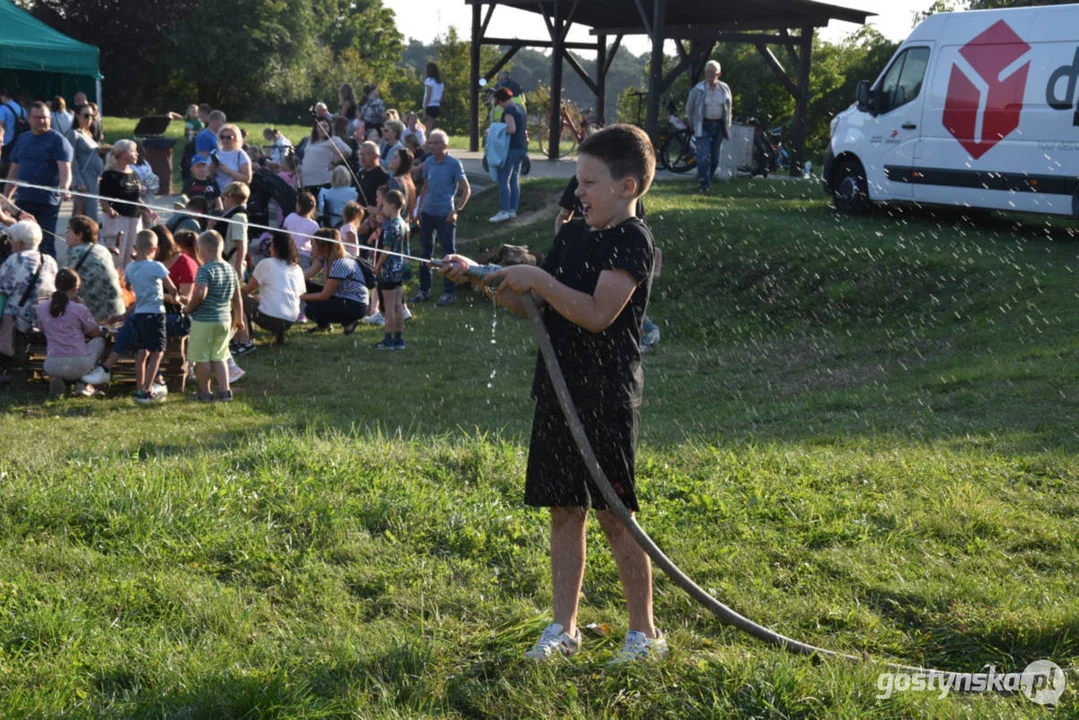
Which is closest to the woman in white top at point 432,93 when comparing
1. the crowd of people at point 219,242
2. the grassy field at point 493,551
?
the crowd of people at point 219,242

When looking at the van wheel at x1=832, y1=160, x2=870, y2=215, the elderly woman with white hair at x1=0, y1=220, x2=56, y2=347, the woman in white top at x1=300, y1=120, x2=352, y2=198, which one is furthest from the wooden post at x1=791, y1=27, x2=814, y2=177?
the elderly woman with white hair at x1=0, y1=220, x2=56, y2=347

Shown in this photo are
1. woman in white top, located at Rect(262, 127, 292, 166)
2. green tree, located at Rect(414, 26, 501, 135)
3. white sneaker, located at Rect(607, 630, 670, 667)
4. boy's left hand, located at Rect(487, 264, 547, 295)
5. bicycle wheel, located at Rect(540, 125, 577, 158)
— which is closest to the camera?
boy's left hand, located at Rect(487, 264, 547, 295)

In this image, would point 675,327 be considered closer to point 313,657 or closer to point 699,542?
point 699,542

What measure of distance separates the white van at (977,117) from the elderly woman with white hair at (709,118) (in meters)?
2.44

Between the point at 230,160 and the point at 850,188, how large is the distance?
890 cm

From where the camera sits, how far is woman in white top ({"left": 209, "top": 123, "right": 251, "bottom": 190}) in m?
14.2

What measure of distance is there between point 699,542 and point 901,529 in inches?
39.7

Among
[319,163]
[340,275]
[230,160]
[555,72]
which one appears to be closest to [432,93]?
[555,72]

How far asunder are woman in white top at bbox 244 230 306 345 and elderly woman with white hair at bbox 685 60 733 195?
29.2ft

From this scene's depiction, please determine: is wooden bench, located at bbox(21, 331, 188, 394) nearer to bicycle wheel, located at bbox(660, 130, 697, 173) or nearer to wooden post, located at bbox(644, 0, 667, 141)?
wooden post, located at bbox(644, 0, 667, 141)

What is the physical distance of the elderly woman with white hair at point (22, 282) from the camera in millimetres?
9969

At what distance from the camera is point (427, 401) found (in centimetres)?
988

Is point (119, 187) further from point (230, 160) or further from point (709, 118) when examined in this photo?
point (709, 118)

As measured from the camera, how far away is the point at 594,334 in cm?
391
